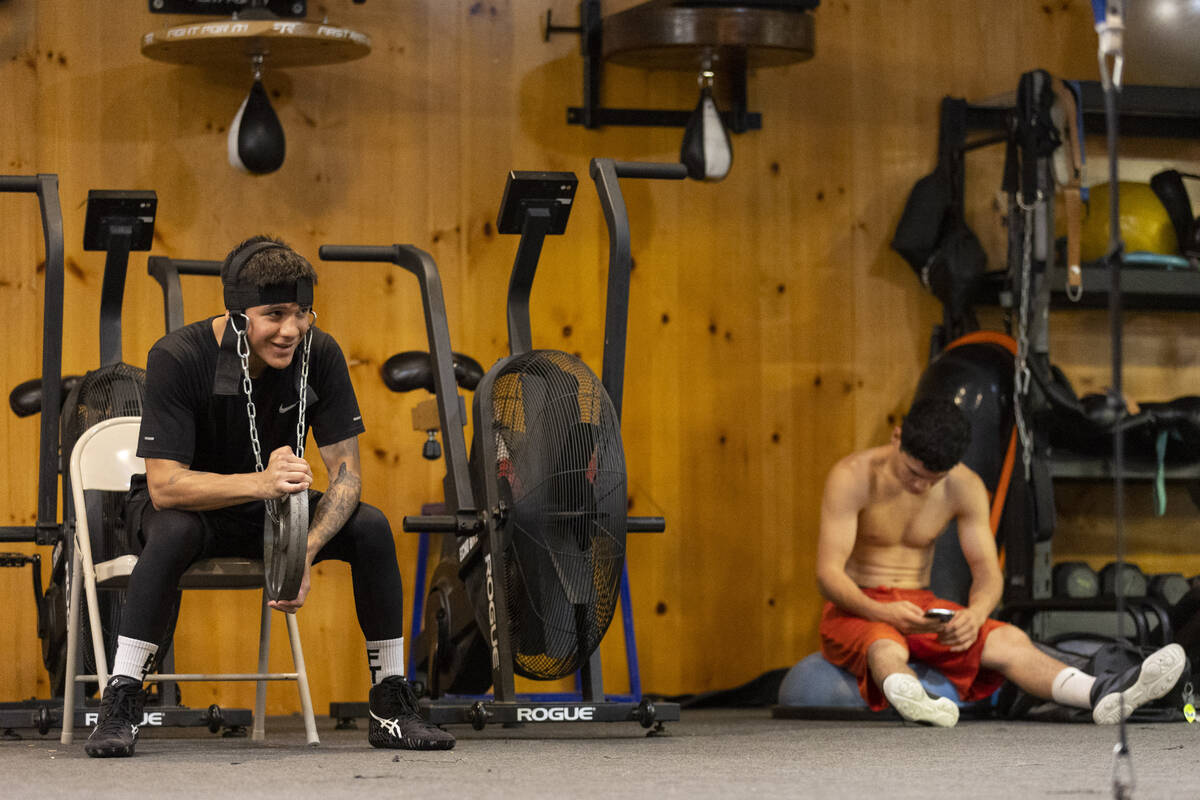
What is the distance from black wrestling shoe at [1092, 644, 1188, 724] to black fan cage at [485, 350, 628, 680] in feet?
4.05

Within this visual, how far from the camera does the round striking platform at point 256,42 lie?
459 cm

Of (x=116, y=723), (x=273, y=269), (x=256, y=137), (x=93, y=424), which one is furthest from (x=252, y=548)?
(x=256, y=137)

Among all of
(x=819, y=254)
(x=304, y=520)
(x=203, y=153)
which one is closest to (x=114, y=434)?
(x=304, y=520)

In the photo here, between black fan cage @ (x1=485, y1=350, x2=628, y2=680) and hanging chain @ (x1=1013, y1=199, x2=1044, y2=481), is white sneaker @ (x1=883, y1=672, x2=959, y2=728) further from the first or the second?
hanging chain @ (x1=1013, y1=199, x2=1044, y2=481)

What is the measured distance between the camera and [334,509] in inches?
129

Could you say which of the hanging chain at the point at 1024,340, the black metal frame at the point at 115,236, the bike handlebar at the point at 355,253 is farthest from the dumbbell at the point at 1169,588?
the black metal frame at the point at 115,236

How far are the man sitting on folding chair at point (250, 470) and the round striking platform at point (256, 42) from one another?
1471mm

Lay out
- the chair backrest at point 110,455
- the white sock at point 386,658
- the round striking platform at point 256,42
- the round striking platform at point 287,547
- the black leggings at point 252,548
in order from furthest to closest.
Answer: the round striking platform at point 256,42 → the chair backrest at point 110,455 → the white sock at point 386,658 → the black leggings at point 252,548 → the round striking platform at point 287,547

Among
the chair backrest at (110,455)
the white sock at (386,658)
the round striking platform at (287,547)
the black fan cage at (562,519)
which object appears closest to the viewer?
the round striking platform at (287,547)

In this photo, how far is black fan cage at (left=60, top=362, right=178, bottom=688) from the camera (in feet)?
13.2

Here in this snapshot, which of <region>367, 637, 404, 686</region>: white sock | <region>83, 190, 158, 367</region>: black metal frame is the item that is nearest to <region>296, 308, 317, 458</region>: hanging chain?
<region>367, 637, 404, 686</region>: white sock

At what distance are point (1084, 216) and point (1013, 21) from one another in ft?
2.65

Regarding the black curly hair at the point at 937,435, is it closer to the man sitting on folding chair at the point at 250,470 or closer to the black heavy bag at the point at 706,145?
the black heavy bag at the point at 706,145

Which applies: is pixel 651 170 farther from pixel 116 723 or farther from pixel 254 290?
pixel 116 723
